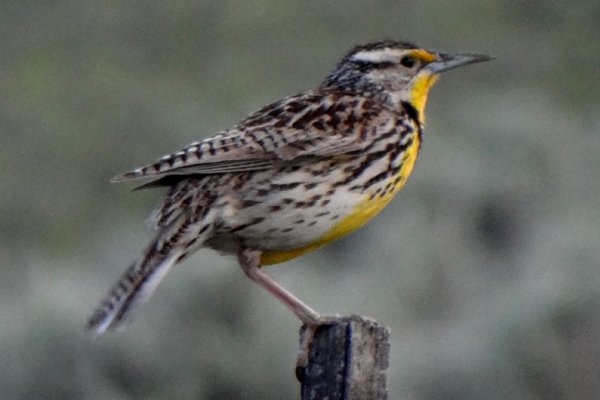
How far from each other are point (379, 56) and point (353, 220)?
71cm

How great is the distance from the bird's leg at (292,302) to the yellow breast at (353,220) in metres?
0.06

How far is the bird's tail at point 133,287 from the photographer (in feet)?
18.6

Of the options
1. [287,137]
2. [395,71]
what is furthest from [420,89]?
[287,137]

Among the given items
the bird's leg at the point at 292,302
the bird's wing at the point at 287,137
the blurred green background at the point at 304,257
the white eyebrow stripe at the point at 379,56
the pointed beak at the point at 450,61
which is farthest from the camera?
the blurred green background at the point at 304,257

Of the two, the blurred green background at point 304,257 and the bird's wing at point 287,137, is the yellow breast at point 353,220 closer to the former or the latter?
the bird's wing at point 287,137

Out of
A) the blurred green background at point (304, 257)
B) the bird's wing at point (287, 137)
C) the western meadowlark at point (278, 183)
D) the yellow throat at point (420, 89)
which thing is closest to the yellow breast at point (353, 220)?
the western meadowlark at point (278, 183)

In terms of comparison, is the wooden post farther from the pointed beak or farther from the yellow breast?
the pointed beak

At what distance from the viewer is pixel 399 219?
11508mm

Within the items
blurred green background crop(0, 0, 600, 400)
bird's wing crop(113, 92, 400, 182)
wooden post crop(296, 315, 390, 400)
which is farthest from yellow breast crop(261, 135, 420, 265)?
blurred green background crop(0, 0, 600, 400)

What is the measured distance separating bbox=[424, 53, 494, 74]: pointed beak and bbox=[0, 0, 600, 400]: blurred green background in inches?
93.1

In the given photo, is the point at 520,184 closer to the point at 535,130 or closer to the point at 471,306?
the point at 535,130

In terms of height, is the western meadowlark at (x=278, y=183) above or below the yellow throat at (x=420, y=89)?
below

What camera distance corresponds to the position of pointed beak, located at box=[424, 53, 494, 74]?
6.56 meters

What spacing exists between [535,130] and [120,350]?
5.11 metres
